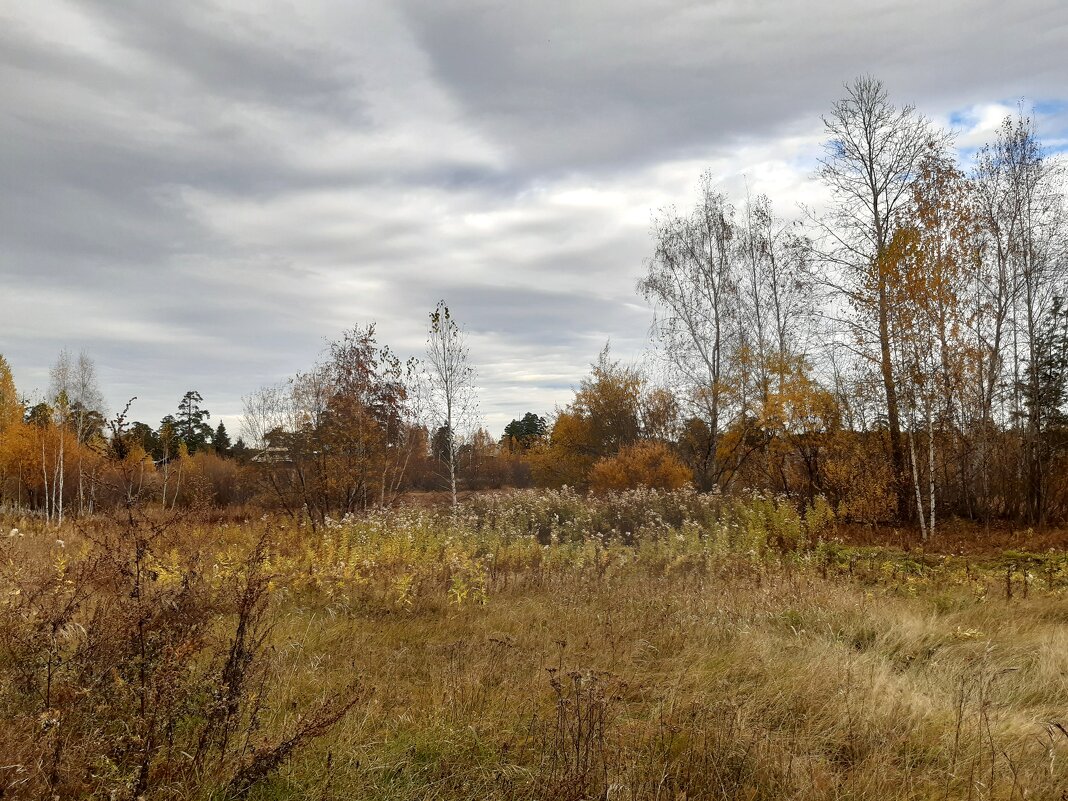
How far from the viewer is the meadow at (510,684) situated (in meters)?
2.90

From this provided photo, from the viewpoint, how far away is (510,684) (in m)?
4.17

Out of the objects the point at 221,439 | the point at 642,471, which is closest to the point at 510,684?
the point at 642,471

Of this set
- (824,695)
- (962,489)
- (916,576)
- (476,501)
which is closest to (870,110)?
(962,489)

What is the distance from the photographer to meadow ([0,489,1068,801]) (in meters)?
2.90

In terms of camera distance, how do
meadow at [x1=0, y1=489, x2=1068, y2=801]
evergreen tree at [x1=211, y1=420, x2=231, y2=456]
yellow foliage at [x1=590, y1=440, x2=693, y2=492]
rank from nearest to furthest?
meadow at [x1=0, y1=489, x2=1068, y2=801] < yellow foliage at [x1=590, y1=440, x2=693, y2=492] < evergreen tree at [x1=211, y1=420, x2=231, y2=456]

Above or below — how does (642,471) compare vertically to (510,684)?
above

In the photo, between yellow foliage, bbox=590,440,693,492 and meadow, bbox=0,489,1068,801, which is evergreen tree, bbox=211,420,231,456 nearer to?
yellow foliage, bbox=590,440,693,492

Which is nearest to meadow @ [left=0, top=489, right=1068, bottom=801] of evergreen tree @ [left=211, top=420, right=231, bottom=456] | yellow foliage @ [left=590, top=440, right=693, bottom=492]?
yellow foliage @ [left=590, top=440, right=693, bottom=492]

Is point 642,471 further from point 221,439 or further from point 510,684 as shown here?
point 221,439

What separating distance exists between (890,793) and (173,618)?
348 centimetres

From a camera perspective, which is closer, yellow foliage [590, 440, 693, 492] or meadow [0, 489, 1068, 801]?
meadow [0, 489, 1068, 801]

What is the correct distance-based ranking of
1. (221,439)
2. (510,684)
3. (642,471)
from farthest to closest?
(221,439)
(642,471)
(510,684)

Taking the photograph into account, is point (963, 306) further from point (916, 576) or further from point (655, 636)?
point (655, 636)

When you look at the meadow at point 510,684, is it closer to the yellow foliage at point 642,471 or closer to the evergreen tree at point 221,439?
the yellow foliage at point 642,471
